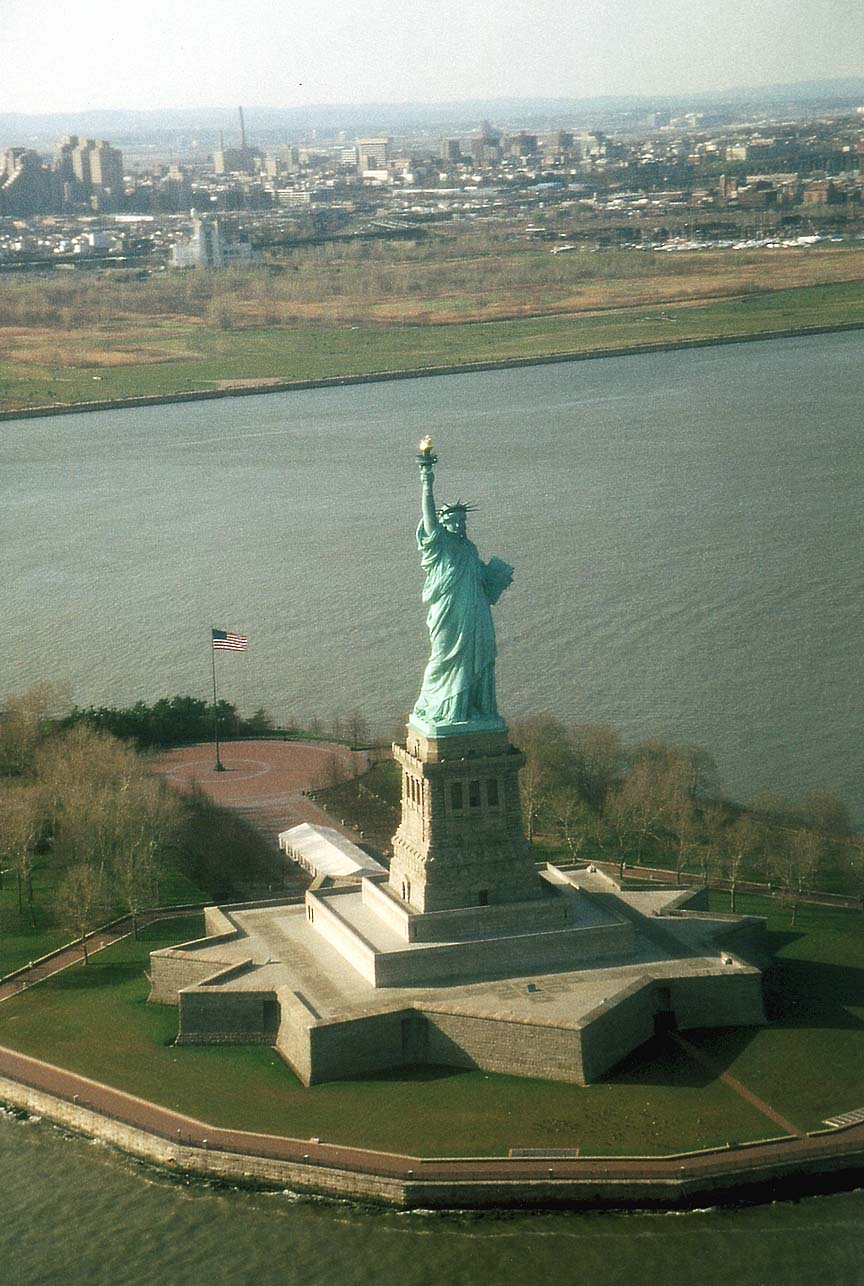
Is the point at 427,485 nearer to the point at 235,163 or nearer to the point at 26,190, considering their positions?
the point at 26,190

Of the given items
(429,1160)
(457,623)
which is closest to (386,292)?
(457,623)

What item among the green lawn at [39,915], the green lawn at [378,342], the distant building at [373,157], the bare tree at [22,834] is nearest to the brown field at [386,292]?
the green lawn at [378,342]

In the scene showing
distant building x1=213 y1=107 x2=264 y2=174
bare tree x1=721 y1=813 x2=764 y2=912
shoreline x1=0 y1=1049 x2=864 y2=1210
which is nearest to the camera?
Answer: shoreline x1=0 y1=1049 x2=864 y2=1210

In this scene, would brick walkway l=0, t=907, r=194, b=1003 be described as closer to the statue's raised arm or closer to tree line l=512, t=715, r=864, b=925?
tree line l=512, t=715, r=864, b=925

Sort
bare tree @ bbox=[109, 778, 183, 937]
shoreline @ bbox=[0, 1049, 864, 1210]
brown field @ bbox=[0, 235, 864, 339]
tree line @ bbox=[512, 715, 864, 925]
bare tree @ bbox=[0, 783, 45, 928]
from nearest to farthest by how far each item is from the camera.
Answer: shoreline @ bbox=[0, 1049, 864, 1210]
bare tree @ bbox=[109, 778, 183, 937]
bare tree @ bbox=[0, 783, 45, 928]
tree line @ bbox=[512, 715, 864, 925]
brown field @ bbox=[0, 235, 864, 339]

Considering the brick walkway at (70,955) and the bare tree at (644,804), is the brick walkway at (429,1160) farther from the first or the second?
the bare tree at (644,804)

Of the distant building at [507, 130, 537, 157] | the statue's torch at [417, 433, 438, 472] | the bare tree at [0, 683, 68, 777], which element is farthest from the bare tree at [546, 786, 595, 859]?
the distant building at [507, 130, 537, 157]

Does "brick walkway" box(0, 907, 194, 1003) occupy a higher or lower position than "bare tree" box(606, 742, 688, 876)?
lower

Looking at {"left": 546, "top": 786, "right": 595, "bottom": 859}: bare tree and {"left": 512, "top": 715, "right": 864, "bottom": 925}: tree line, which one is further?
{"left": 546, "top": 786, "right": 595, "bottom": 859}: bare tree
